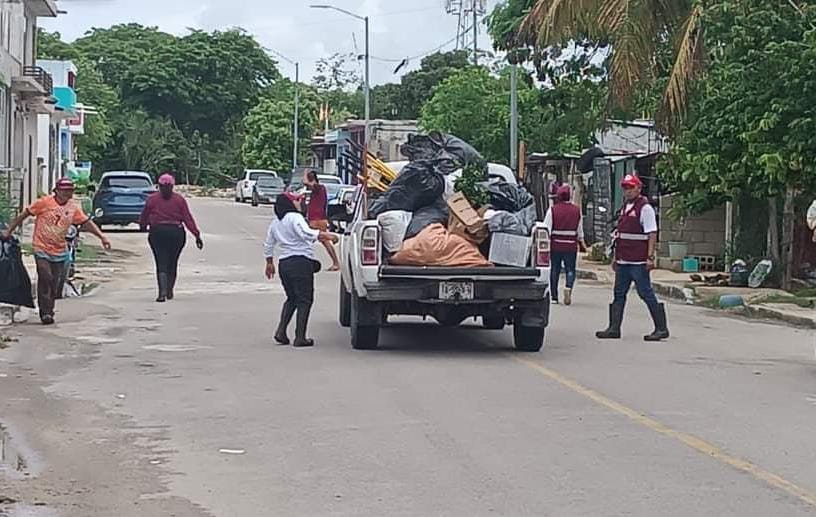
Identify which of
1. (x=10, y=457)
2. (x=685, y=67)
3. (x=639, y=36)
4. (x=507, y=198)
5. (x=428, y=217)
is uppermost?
(x=639, y=36)

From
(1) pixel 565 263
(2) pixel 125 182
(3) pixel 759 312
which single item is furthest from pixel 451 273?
(2) pixel 125 182

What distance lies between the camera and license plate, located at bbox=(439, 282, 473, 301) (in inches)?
544

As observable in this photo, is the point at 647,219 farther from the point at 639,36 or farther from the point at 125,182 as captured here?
the point at 125,182

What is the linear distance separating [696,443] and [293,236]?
246 inches

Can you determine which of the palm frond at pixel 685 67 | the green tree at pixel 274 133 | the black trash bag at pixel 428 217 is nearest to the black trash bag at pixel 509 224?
the black trash bag at pixel 428 217

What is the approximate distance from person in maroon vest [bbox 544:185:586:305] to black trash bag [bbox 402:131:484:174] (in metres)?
4.58

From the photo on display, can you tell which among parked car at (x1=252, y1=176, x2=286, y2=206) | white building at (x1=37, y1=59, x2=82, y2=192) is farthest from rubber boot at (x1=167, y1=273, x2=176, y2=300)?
parked car at (x1=252, y1=176, x2=286, y2=206)

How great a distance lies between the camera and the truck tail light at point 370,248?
1380 centimetres

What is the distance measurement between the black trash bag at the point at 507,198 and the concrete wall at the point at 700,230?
13055 millimetres

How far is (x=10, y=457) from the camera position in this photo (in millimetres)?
9078

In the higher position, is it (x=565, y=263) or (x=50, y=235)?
(x=50, y=235)

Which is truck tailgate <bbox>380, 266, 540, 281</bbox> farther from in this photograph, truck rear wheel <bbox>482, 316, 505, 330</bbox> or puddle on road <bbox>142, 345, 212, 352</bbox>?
puddle on road <bbox>142, 345, 212, 352</bbox>

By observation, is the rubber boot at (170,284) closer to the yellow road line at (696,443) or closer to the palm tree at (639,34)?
the yellow road line at (696,443)

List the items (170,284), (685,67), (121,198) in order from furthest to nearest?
(121,198)
(685,67)
(170,284)
